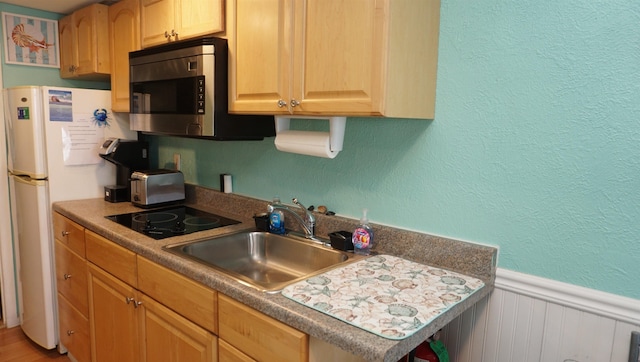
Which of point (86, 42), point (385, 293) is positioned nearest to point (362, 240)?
point (385, 293)

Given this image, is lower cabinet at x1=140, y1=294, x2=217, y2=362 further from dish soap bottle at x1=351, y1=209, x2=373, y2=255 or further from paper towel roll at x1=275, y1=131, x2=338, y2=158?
paper towel roll at x1=275, y1=131, x2=338, y2=158

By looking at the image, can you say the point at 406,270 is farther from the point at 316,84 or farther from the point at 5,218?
the point at 5,218

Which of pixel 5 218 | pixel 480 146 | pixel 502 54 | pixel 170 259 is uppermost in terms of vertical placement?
pixel 502 54

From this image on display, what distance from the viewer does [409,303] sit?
3.79ft

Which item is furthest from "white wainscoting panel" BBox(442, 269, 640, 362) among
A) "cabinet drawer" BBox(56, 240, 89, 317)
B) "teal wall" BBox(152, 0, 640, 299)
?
"cabinet drawer" BBox(56, 240, 89, 317)

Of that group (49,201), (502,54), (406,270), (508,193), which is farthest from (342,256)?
(49,201)

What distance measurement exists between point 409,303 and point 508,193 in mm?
497

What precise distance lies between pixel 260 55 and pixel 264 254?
2.87ft

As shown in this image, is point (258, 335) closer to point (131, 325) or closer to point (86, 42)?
point (131, 325)

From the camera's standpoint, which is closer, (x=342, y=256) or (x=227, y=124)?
(x=342, y=256)

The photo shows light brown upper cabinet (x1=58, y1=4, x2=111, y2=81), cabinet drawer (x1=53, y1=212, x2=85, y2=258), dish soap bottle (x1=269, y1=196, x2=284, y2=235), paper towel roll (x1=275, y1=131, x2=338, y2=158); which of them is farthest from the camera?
light brown upper cabinet (x1=58, y1=4, x2=111, y2=81)

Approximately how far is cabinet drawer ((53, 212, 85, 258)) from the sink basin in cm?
80

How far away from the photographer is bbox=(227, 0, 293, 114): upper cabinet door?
1498mm

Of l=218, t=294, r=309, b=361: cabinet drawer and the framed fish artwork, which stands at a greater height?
the framed fish artwork
